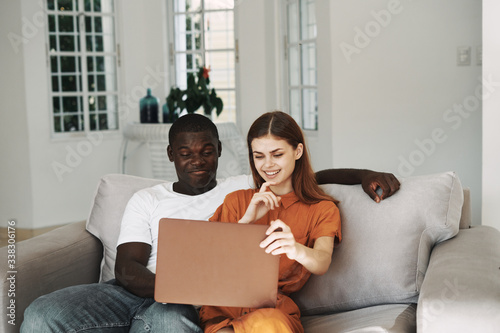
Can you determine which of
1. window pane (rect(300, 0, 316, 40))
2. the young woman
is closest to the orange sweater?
the young woman

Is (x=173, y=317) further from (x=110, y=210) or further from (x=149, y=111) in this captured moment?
(x=149, y=111)

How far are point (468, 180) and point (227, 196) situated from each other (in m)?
2.32

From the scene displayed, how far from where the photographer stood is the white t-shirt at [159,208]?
197 cm

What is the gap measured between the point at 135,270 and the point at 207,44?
12.5 feet

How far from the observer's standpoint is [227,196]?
193 cm

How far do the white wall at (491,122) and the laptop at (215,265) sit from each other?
1.93 m

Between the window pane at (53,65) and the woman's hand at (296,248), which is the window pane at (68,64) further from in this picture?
the woman's hand at (296,248)

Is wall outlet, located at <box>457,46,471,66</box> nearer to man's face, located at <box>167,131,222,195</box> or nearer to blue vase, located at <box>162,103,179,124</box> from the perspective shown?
blue vase, located at <box>162,103,179,124</box>

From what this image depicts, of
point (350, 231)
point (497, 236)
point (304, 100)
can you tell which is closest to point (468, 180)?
point (304, 100)

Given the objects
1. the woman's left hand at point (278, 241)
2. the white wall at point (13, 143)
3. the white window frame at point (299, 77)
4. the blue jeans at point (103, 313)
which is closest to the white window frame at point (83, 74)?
the white wall at point (13, 143)

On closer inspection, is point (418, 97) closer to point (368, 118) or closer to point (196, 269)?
point (368, 118)

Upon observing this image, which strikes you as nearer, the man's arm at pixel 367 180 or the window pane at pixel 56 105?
the man's arm at pixel 367 180

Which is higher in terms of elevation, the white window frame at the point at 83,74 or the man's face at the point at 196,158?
the white window frame at the point at 83,74

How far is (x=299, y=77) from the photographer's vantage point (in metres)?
4.83
